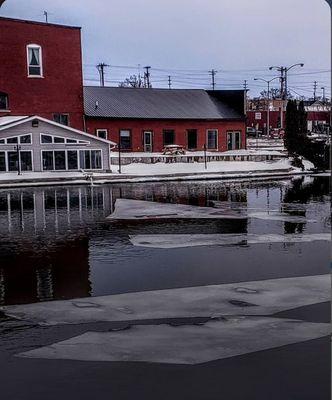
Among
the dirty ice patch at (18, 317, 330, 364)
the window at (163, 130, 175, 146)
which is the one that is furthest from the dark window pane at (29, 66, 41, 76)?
the dirty ice patch at (18, 317, 330, 364)

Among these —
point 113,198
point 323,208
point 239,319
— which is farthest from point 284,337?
point 113,198

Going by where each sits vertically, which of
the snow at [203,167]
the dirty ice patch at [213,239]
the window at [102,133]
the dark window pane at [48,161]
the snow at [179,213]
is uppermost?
the window at [102,133]

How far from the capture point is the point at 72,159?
1459 inches

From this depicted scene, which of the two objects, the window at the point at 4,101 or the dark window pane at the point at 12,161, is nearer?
the dark window pane at the point at 12,161

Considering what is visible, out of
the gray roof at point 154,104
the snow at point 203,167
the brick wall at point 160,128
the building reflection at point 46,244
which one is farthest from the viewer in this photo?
the gray roof at point 154,104

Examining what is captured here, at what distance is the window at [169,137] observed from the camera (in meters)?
49.7

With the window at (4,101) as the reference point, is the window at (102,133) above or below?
below

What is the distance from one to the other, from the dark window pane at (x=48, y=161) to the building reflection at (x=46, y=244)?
30.4ft

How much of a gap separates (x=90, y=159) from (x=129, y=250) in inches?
990

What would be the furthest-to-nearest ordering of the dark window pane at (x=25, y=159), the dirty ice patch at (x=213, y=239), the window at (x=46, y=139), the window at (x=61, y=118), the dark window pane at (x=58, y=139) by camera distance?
1. the window at (x=61, y=118)
2. the dark window pane at (x=58, y=139)
3. the window at (x=46, y=139)
4. the dark window pane at (x=25, y=159)
5. the dirty ice patch at (x=213, y=239)

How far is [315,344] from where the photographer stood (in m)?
6.77

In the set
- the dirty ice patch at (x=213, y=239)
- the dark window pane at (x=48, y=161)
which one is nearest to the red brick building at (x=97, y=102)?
the dark window pane at (x=48, y=161)

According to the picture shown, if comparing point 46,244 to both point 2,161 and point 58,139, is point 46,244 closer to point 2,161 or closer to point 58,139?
point 2,161

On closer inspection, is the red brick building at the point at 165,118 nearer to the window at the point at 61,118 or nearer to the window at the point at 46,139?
the window at the point at 61,118
